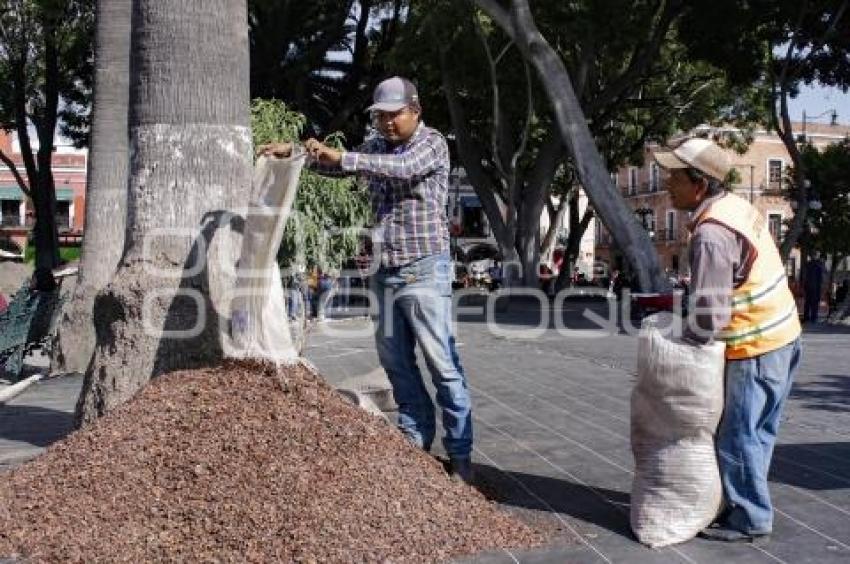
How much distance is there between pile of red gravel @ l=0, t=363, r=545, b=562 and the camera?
343 cm

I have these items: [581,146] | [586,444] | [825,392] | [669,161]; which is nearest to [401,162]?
[669,161]

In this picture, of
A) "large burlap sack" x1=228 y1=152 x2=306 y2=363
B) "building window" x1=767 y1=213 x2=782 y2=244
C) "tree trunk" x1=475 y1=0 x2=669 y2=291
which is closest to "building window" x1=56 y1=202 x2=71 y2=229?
"building window" x1=767 y1=213 x2=782 y2=244

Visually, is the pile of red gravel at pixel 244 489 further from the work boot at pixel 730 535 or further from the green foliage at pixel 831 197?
the green foliage at pixel 831 197

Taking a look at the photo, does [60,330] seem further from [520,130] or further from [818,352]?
[520,130]

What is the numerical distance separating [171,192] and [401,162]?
1203 mm

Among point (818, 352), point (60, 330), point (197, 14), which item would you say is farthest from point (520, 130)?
point (197, 14)

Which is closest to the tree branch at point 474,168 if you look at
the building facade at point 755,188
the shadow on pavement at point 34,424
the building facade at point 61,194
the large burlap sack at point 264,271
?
the shadow on pavement at point 34,424

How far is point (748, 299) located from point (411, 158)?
1.45 meters

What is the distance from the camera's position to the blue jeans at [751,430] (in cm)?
371

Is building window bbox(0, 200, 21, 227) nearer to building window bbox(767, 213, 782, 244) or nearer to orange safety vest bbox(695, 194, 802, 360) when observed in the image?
building window bbox(767, 213, 782, 244)

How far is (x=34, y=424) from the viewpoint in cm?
677

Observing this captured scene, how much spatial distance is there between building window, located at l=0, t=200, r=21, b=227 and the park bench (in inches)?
1916

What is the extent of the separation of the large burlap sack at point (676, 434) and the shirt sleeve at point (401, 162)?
1128 millimetres

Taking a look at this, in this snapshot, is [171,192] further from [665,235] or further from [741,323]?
[665,235]
